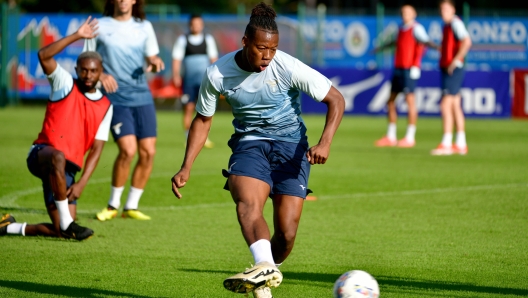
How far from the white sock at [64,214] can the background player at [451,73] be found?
8843 mm

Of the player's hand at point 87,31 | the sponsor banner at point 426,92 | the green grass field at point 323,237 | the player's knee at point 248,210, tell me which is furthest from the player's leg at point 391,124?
the player's knee at point 248,210

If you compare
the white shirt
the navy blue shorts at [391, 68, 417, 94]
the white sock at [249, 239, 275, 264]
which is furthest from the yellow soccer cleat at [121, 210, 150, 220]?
the navy blue shorts at [391, 68, 417, 94]

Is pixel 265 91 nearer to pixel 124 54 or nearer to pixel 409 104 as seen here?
pixel 124 54

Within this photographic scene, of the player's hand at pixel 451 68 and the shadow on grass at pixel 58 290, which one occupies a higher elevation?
the shadow on grass at pixel 58 290

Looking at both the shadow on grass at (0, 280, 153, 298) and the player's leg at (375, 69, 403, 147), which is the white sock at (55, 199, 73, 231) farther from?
the player's leg at (375, 69, 403, 147)

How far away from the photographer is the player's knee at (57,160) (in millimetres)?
7613

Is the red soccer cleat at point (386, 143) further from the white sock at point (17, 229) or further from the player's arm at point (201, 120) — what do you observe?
the player's arm at point (201, 120)

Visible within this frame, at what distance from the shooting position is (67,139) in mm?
7867

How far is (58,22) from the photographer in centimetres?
2927

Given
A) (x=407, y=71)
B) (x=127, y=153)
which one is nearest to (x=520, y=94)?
(x=407, y=71)

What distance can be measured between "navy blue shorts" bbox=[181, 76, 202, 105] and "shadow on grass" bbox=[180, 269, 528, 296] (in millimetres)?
10340

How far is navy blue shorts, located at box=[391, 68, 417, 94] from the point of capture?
16750 mm

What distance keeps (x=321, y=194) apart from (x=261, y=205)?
17.7 feet

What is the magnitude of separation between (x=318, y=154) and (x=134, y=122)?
4034 millimetres
